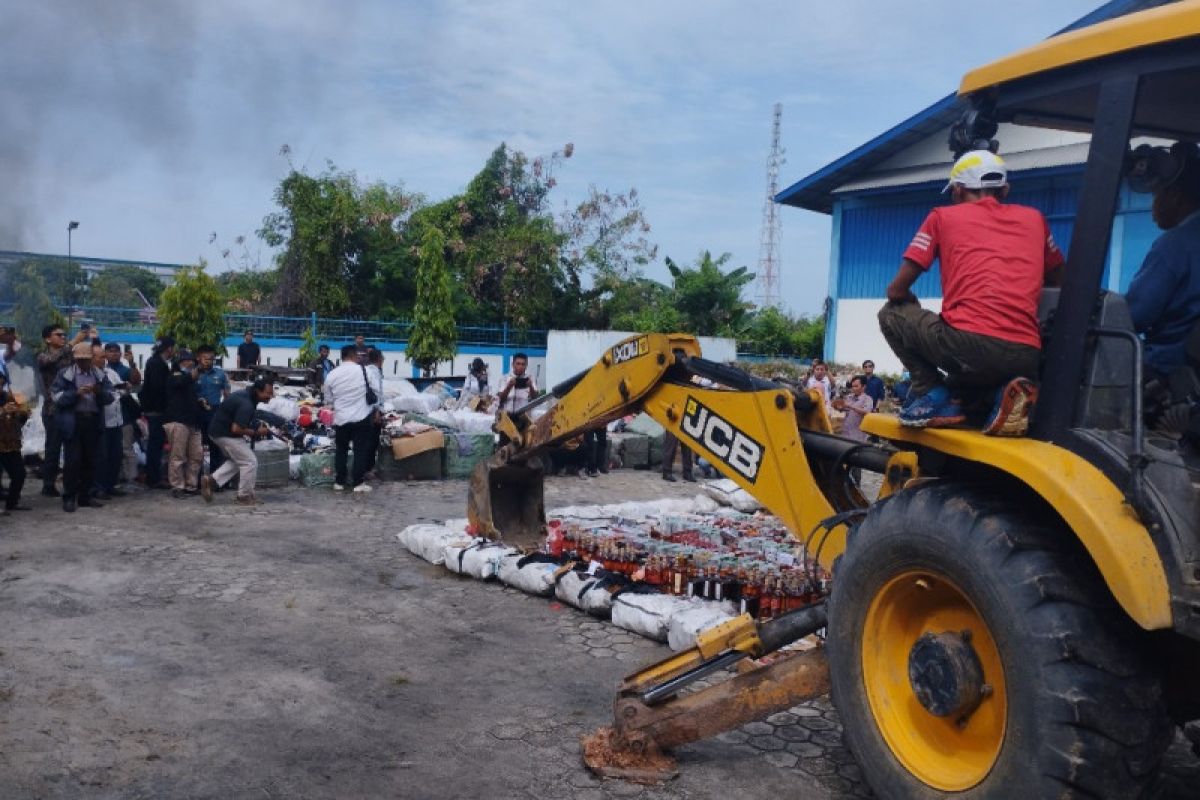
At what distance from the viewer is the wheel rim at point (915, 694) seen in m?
3.05

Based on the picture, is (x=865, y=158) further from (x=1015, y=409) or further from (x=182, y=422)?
(x=1015, y=409)

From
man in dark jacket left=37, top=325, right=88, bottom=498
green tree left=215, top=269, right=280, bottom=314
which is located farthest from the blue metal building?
green tree left=215, top=269, right=280, bottom=314

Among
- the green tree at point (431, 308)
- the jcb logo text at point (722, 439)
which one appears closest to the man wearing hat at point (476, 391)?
the green tree at point (431, 308)

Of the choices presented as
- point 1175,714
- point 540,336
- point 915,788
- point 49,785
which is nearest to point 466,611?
point 49,785

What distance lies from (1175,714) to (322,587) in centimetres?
531

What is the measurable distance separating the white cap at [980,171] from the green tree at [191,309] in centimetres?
1590

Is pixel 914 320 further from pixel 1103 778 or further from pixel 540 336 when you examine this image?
pixel 540 336

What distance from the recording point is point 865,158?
1675 cm

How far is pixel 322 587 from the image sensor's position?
6.86 m

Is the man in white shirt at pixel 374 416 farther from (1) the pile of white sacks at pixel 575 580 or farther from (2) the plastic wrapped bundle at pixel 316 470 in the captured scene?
(1) the pile of white sacks at pixel 575 580

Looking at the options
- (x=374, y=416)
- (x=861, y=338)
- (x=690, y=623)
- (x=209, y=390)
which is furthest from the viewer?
(x=861, y=338)

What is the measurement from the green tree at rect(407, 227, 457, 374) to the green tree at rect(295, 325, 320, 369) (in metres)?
2.03

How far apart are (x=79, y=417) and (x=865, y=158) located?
12.8m

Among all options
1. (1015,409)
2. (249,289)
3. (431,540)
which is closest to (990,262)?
(1015,409)
